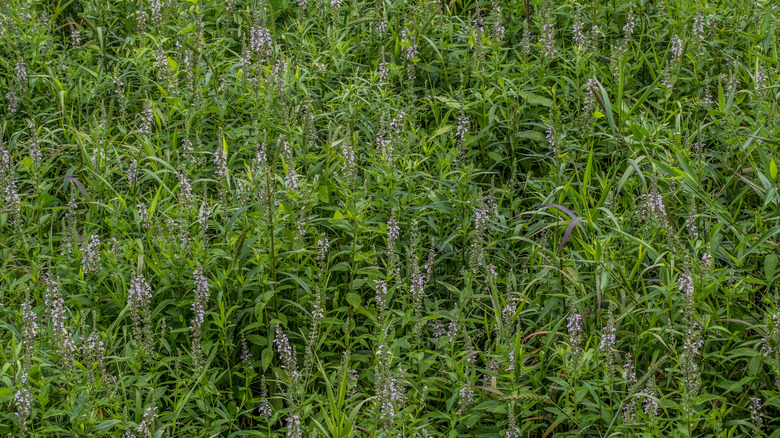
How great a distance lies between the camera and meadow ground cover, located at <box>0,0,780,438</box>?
378 centimetres

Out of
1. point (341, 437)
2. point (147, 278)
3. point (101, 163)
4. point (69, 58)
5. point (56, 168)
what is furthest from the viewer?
point (69, 58)

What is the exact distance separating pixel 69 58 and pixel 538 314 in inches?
161

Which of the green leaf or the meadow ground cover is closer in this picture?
the meadow ground cover

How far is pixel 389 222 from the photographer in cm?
416

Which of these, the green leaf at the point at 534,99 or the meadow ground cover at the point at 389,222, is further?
the green leaf at the point at 534,99

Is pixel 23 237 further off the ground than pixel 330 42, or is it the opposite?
pixel 330 42

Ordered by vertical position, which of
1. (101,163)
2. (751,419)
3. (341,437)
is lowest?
(751,419)

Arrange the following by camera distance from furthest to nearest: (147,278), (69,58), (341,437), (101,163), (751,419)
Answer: (69,58)
(101,163)
(147,278)
(751,419)
(341,437)

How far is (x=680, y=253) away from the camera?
4.02 m

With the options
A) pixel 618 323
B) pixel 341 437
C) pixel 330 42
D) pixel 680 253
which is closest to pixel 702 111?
pixel 680 253

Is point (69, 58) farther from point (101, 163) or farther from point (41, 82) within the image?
point (101, 163)

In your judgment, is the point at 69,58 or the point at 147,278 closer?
the point at 147,278

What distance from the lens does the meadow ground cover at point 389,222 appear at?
3.78 m

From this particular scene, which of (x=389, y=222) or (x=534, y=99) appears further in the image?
(x=534, y=99)
